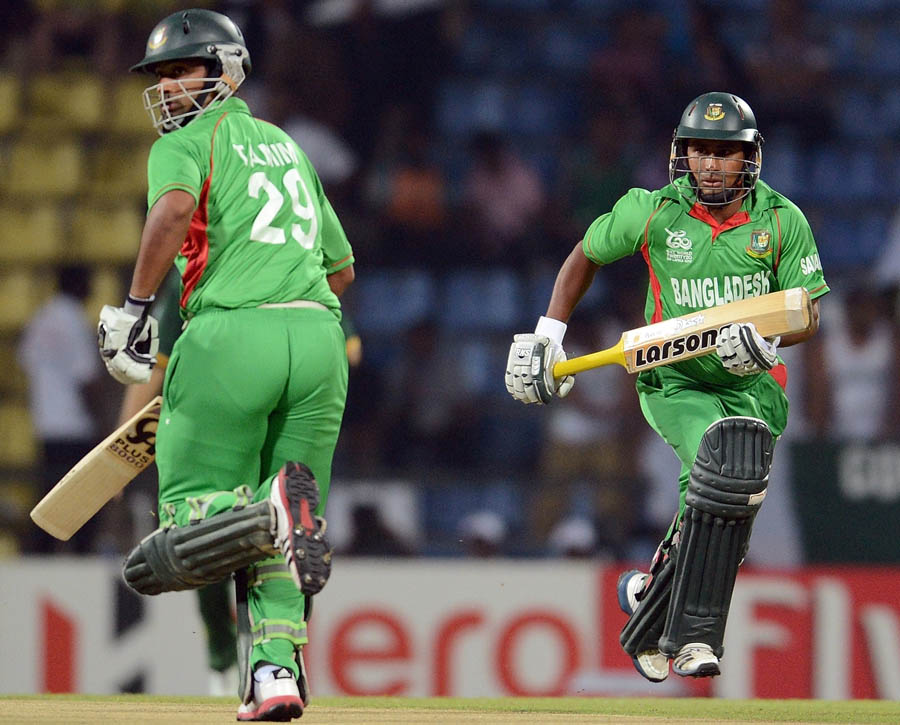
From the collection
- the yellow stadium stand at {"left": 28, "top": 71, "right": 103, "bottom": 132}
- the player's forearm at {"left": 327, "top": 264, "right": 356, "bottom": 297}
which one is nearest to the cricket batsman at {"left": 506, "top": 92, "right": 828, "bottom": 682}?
the player's forearm at {"left": 327, "top": 264, "right": 356, "bottom": 297}

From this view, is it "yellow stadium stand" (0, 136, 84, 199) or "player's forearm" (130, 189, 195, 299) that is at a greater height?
"yellow stadium stand" (0, 136, 84, 199)

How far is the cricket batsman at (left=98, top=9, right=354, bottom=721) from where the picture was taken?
4.03 m

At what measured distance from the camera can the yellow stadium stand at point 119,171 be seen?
1068 centimetres

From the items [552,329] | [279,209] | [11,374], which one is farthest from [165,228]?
[11,374]

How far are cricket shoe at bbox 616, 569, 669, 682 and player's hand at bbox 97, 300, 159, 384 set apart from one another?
1754 mm

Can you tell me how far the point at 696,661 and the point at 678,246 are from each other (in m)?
1.19

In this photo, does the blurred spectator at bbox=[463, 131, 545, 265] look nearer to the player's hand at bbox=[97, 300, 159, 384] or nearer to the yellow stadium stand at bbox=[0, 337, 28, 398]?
the yellow stadium stand at bbox=[0, 337, 28, 398]

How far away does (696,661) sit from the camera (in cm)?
454

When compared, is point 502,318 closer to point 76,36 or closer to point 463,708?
point 76,36

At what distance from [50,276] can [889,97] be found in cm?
572

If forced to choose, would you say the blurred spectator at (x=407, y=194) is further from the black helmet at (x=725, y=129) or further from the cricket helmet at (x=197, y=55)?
the cricket helmet at (x=197, y=55)

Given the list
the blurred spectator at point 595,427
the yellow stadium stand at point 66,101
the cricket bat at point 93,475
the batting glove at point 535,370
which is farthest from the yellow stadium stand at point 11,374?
the batting glove at point 535,370

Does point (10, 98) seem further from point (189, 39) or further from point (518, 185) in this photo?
point (189, 39)

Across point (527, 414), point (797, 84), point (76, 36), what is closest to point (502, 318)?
point (527, 414)
